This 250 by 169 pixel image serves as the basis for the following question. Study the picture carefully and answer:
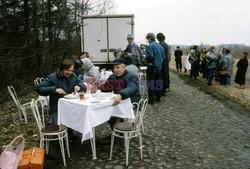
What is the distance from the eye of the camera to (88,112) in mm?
3871

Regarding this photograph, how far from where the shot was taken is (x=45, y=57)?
11.9m

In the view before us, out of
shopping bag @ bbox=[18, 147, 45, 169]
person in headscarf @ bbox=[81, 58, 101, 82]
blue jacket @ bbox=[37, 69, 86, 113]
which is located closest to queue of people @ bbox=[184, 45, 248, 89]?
person in headscarf @ bbox=[81, 58, 101, 82]

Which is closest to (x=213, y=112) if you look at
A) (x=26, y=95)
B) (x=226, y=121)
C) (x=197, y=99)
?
(x=226, y=121)

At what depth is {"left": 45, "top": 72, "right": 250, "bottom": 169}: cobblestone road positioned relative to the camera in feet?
13.1

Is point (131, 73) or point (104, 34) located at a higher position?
point (104, 34)

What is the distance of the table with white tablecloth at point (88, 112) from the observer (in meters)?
3.90

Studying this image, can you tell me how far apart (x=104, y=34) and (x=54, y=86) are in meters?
6.96

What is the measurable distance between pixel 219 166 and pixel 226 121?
9.27 ft

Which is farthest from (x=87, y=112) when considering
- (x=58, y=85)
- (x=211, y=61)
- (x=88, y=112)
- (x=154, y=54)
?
(x=211, y=61)

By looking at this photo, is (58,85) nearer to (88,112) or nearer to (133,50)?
(88,112)

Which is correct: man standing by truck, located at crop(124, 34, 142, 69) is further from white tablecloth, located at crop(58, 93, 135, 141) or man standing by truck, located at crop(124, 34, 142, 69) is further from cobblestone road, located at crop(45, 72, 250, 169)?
white tablecloth, located at crop(58, 93, 135, 141)

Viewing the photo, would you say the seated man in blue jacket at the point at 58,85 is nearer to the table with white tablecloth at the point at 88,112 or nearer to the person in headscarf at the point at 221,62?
the table with white tablecloth at the point at 88,112

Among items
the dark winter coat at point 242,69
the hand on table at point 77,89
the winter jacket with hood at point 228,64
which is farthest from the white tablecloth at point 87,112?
the dark winter coat at point 242,69

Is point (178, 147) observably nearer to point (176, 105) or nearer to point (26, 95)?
point (176, 105)
